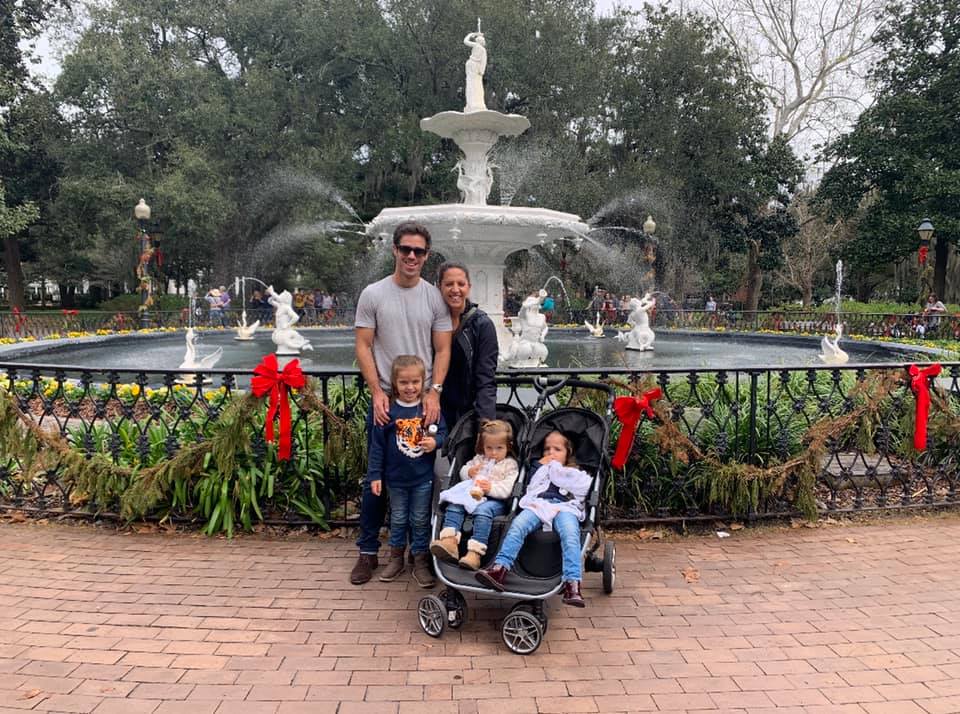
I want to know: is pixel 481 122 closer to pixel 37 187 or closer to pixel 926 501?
pixel 926 501

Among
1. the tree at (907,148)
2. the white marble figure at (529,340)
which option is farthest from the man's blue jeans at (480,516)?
the tree at (907,148)

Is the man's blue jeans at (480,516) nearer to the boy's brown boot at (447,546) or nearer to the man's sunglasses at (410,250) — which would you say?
the boy's brown boot at (447,546)

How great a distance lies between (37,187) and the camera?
1257 inches

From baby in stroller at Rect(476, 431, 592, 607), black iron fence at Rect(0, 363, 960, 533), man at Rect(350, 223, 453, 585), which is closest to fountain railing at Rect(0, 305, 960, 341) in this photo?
black iron fence at Rect(0, 363, 960, 533)

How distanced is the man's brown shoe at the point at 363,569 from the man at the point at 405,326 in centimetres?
32

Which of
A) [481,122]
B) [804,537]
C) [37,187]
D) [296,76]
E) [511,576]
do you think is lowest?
[804,537]

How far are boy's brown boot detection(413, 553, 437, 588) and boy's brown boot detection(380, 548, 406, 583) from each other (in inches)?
4.3

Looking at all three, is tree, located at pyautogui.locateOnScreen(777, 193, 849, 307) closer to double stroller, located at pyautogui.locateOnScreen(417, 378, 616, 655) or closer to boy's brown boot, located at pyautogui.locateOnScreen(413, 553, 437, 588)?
double stroller, located at pyautogui.locateOnScreen(417, 378, 616, 655)

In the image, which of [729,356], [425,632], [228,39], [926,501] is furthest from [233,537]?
[228,39]

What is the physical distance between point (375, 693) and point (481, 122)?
392 inches

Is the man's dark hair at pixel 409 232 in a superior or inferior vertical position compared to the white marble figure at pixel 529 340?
superior

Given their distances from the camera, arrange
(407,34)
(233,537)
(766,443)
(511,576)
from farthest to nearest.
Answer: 1. (407,34)
2. (766,443)
3. (233,537)
4. (511,576)

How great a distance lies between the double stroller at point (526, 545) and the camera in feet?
11.1

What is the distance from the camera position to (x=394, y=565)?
165 inches
